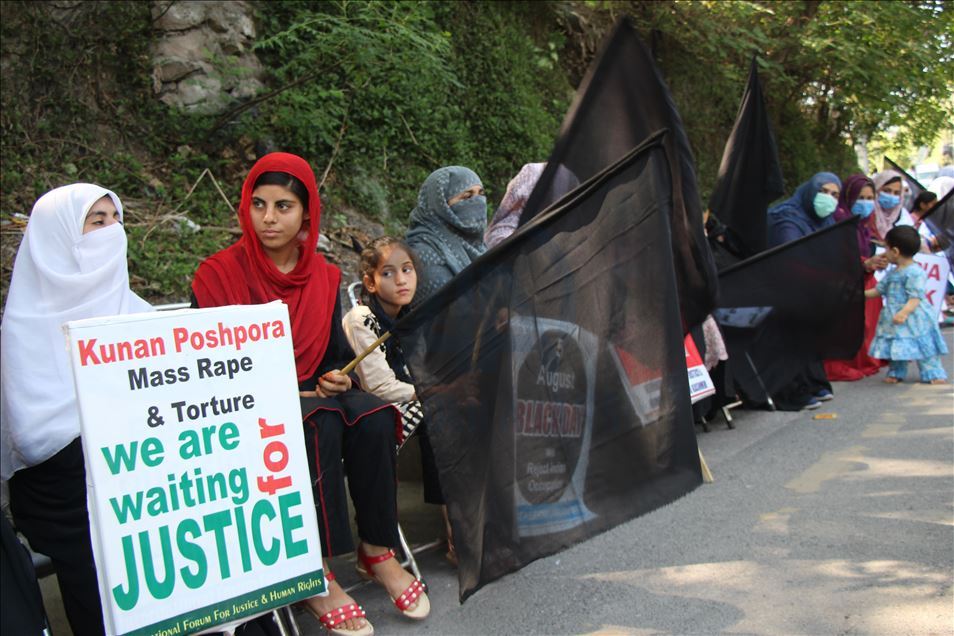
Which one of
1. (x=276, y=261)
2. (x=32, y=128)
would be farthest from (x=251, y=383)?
(x=32, y=128)

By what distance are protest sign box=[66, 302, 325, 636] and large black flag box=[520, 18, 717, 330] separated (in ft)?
6.17

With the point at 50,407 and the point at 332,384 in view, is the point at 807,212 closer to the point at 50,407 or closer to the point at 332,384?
the point at 332,384

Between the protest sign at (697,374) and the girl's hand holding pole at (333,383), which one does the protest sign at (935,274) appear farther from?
the girl's hand holding pole at (333,383)

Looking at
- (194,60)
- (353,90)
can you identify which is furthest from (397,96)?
(194,60)

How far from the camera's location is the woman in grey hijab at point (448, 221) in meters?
4.82

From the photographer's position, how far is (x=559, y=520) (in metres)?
3.64

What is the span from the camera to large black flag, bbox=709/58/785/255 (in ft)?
25.8

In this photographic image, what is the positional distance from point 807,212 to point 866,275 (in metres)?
0.79

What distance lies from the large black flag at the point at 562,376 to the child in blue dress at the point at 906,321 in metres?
5.08

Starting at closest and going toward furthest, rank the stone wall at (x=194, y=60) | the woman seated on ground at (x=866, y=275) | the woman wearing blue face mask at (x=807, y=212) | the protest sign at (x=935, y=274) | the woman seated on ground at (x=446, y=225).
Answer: the woman seated on ground at (x=446, y=225) < the woman wearing blue face mask at (x=807, y=212) < the stone wall at (x=194, y=60) < the woman seated on ground at (x=866, y=275) < the protest sign at (x=935, y=274)

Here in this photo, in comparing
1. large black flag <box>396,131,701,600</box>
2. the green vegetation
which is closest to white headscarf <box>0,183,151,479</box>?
large black flag <box>396,131,701,600</box>

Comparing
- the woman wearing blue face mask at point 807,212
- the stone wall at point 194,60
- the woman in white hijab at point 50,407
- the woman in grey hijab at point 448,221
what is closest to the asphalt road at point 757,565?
the woman in white hijab at point 50,407

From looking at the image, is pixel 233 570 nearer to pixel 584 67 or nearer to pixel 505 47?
pixel 505 47

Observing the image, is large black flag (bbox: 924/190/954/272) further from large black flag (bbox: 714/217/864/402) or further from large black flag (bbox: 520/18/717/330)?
large black flag (bbox: 520/18/717/330)
